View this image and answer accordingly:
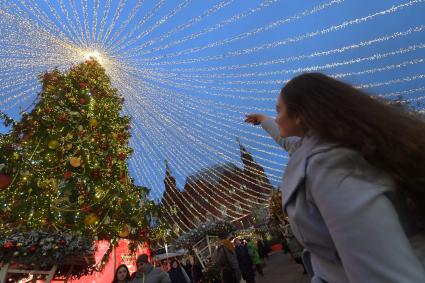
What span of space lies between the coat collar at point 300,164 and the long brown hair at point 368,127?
3 cm

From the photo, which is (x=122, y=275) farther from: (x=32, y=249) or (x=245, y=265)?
(x=245, y=265)

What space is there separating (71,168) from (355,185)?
6763mm

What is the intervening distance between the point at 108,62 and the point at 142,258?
6822 millimetres

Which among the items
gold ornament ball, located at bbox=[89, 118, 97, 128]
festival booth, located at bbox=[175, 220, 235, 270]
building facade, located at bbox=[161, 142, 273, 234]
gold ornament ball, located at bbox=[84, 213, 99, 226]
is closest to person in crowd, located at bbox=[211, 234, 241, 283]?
building facade, located at bbox=[161, 142, 273, 234]

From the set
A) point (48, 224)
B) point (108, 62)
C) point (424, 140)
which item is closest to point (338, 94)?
point (424, 140)

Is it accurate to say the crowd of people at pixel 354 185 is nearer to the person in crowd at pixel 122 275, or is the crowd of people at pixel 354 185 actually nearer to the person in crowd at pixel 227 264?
the person in crowd at pixel 122 275

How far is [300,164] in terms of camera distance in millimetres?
943

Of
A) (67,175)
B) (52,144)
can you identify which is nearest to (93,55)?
(52,144)

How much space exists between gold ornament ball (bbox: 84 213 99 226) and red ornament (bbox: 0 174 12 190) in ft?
5.01

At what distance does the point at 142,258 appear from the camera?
483 cm

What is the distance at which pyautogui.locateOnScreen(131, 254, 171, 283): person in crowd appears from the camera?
471 centimetres

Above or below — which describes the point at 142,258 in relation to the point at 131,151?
below

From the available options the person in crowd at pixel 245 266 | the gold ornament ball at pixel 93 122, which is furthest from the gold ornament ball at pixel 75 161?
the person in crowd at pixel 245 266

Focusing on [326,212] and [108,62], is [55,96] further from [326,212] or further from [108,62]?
[326,212]
